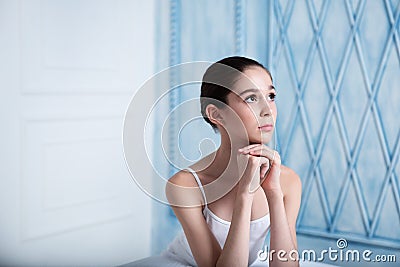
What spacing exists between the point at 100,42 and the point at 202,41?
470mm

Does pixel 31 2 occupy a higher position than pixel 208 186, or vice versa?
pixel 31 2

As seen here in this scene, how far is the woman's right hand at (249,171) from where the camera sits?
5.22 ft

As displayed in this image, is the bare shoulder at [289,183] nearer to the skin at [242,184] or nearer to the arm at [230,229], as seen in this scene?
the skin at [242,184]

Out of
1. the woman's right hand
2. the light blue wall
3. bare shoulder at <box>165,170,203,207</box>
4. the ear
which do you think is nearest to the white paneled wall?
the light blue wall

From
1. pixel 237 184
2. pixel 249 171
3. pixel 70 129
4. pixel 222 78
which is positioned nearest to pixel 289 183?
→ pixel 237 184

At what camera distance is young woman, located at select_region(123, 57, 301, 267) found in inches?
63.2

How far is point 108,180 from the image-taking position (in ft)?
8.69

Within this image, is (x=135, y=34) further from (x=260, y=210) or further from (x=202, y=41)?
(x=260, y=210)

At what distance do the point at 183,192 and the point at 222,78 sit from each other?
36 cm

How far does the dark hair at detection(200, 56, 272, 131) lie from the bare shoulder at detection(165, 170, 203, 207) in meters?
0.22

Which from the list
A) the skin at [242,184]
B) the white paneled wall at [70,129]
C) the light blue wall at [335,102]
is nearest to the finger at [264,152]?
the skin at [242,184]

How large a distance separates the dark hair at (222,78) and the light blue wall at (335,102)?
75 cm

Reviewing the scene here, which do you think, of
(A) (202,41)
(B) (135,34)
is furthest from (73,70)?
(A) (202,41)

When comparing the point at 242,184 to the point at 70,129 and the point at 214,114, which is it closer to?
the point at 214,114
